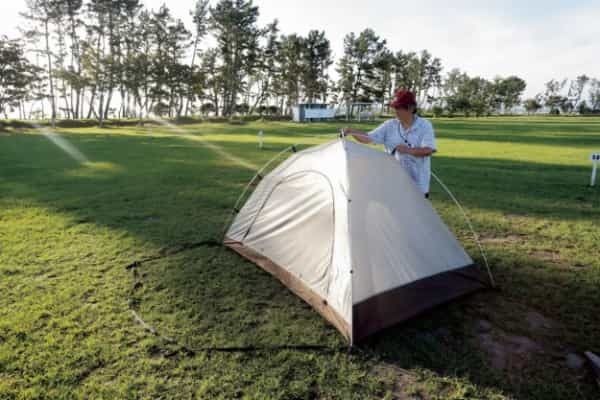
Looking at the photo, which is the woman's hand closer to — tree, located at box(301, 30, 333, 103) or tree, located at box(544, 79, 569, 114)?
tree, located at box(301, 30, 333, 103)

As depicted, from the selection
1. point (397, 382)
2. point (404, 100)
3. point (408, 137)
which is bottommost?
point (397, 382)

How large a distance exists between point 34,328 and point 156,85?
37.2 metres

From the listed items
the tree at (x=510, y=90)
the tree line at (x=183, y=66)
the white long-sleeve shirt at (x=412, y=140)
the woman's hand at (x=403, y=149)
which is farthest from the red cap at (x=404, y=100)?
the tree at (x=510, y=90)

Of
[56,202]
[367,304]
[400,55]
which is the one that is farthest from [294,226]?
[400,55]

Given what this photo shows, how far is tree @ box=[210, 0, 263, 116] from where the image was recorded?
37062 mm

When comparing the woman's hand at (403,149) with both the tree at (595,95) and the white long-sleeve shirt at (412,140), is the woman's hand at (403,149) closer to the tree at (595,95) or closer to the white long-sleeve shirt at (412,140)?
the white long-sleeve shirt at (412,140)

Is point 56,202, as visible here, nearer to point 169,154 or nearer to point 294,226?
point 294,226

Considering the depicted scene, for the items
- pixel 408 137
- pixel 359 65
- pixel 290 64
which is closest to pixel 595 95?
pixel 359 65

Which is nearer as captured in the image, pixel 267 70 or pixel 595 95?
pixel 267 70

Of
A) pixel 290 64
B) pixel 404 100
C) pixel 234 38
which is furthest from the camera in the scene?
pixel 290 64

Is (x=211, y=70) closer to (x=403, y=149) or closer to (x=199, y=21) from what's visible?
(x=199, y=21)

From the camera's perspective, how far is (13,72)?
27.7 m

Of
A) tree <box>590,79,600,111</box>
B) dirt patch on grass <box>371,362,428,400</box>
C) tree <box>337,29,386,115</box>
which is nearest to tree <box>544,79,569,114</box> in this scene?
tree <box>590,79,600,111</box>

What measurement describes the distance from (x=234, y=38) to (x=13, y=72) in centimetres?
2038
